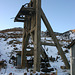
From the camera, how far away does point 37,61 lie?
7.94m

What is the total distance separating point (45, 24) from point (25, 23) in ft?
12.2

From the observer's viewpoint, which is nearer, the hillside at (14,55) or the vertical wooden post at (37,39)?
Answer: the vertical wooden post at (37,39)

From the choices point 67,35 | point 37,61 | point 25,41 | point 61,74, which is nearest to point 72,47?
point 61,74

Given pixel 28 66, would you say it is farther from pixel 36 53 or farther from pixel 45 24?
pixel 45 24

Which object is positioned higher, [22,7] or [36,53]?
[22,7]

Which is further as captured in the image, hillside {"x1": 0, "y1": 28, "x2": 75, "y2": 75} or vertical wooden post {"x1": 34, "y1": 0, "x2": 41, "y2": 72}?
hillside {"x1": 0, "y1": 28, "x2": 75, "y2": 75}

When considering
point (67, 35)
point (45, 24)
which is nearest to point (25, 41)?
point (45, 24)

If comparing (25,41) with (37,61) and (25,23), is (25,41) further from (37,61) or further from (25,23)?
(37,61)

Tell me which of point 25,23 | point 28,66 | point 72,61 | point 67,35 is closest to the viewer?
point 72,61

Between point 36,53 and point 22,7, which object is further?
point 22,7

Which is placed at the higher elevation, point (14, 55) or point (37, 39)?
point (37, 39)

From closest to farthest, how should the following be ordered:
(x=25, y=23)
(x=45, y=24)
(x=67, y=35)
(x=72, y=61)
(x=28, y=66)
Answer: (x=72, y=61), (x=45, y=24), (x=28, y=66), (x=25, y=23), (x=67, y=35)

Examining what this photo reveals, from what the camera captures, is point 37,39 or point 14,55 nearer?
point 37,39

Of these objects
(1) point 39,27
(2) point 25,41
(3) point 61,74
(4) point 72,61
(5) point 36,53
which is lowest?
(3) point 61,74
